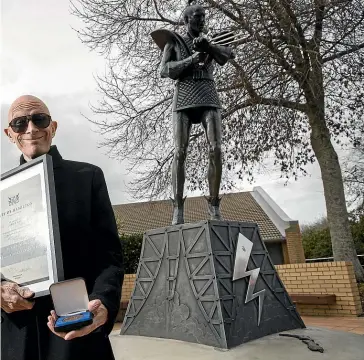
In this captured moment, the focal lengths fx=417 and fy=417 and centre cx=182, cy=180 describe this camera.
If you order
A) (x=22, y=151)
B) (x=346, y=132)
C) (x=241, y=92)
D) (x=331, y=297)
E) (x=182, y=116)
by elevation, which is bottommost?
(x=331, y=297)

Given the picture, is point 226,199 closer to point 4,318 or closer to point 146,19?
point 146,19

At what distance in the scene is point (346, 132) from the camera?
38.0 feet

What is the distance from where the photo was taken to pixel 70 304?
1035mm

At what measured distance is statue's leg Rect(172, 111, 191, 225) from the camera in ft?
14.7

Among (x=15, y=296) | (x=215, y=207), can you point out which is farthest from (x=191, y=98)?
(x=15, y=296)

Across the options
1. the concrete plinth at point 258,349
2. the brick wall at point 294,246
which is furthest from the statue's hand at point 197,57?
the brick wall at point 294,246

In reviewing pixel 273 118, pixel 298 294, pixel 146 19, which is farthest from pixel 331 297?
pixel 146 19

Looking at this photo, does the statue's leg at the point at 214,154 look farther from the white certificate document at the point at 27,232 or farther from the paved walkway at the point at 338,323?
the white certificate document at the point at 27,232

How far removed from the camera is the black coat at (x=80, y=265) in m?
1.23

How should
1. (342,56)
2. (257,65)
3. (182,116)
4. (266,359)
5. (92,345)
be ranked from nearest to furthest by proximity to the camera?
(92,345), (266,359), (182,116), (257,65), (342,56)

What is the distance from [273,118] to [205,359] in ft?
28.6

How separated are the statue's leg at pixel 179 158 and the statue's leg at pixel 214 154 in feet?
0.79

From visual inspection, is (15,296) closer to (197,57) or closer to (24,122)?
(24,122)

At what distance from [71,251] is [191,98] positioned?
3367 mm
